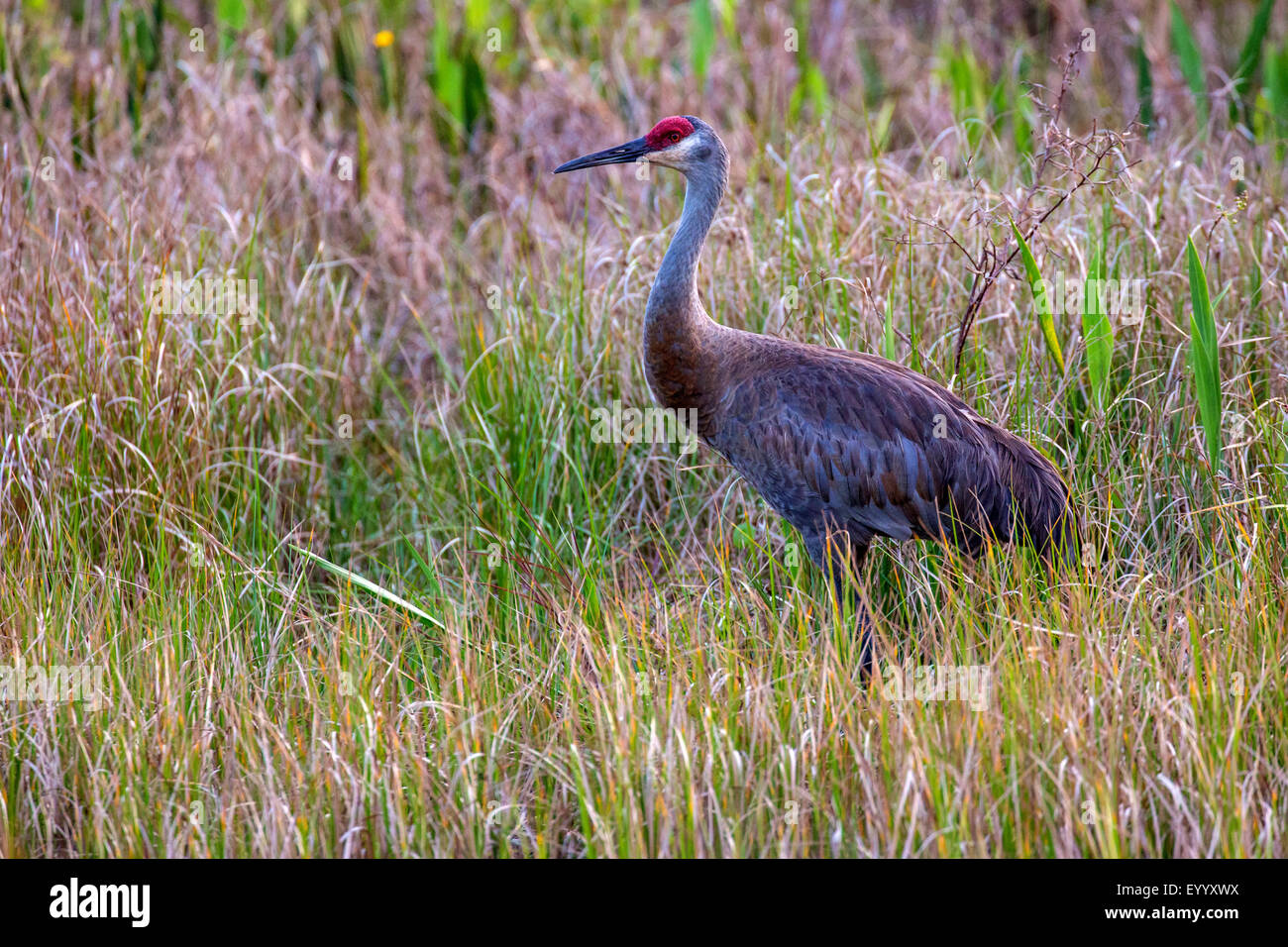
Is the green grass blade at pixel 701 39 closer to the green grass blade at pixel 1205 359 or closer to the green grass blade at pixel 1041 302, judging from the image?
the green grass blade at pixel 1041 302

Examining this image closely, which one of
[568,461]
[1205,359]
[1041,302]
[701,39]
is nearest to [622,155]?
[568,461]

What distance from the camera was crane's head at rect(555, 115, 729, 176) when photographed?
404cm

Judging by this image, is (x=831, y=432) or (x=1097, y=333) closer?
(x=831, y=432)

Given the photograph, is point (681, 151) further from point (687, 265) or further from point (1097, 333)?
point (1097, 333)

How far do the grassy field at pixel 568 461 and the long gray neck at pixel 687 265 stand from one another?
2.12ft

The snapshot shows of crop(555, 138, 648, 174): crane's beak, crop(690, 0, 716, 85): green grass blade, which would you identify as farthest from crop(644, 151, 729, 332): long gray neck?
crop(690, 0, 716, 85): green grass blade

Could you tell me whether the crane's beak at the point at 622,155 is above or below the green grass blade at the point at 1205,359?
above

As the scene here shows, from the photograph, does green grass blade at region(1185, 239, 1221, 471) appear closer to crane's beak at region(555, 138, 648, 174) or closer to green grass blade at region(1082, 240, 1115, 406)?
green grass blade at region(1082, 240, 1115, 406)

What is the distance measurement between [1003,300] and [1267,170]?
1.44 m

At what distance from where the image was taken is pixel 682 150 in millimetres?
4047

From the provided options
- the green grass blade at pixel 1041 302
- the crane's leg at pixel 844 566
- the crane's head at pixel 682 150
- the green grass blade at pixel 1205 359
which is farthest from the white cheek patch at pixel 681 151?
the green grass blade at pixel 1205 359

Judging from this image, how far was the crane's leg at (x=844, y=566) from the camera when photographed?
373 centimetres

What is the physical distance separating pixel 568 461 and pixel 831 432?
111cm

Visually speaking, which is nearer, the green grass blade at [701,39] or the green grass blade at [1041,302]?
the green grass blade at [1041,302]
